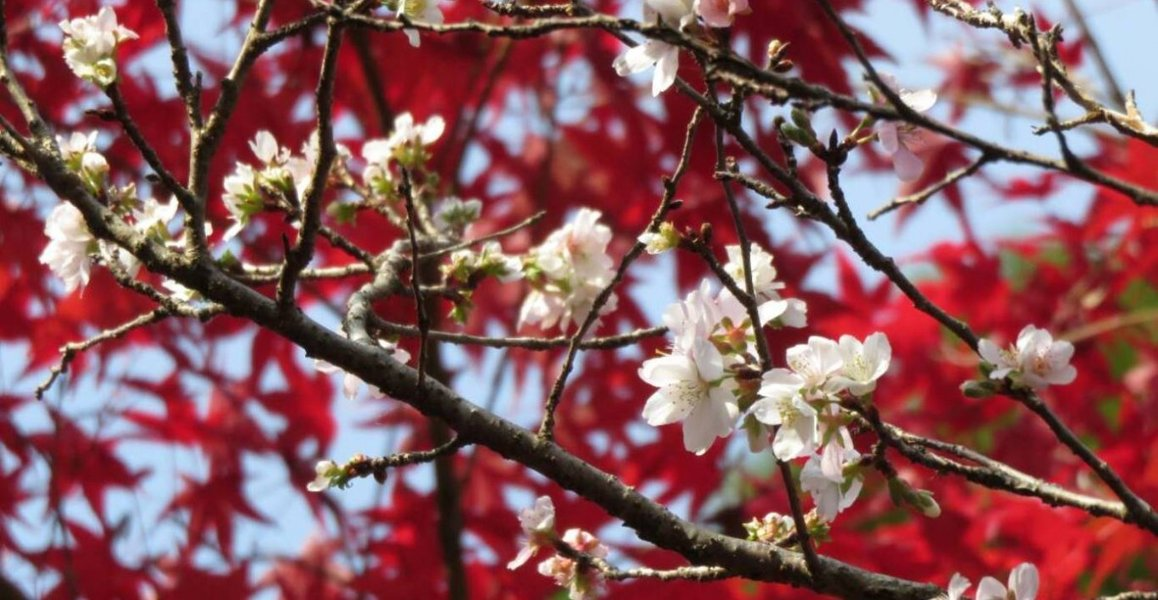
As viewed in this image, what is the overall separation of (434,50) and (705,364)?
1.79m

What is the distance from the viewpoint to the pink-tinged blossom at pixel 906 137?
1.02 meters

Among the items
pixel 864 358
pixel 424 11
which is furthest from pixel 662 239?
pixel 424 11

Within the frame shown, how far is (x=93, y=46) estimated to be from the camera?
117cm

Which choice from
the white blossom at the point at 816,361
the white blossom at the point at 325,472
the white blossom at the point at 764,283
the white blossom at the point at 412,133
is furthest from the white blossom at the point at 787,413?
the white blossom at the point at 412,133

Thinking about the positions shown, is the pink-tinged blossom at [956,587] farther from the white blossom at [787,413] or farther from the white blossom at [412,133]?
the white blossom at [412,133]

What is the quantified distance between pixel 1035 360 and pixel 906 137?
0.21 meters

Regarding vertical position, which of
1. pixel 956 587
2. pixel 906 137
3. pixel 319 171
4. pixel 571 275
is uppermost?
pixel 571 275

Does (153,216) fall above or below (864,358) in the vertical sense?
above

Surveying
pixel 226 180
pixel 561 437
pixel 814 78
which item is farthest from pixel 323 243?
pixel 226 180

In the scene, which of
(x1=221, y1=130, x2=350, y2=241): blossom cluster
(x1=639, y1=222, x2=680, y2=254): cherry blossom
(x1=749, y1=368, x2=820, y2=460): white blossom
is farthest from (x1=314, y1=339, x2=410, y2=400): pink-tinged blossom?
(x1=749, y1=368, x2=820, y2=460): white blossom

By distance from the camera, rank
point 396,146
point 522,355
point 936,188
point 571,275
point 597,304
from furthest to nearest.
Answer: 1. point 522,355
2. point 396,146
3. point 571,275
4. point 597,304
5. point 936,188

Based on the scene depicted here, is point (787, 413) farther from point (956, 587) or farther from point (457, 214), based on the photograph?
point (457, 214)

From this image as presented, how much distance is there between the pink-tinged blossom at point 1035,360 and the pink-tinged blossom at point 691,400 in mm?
222

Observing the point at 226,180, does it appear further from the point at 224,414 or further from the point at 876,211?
the point at 224,414
